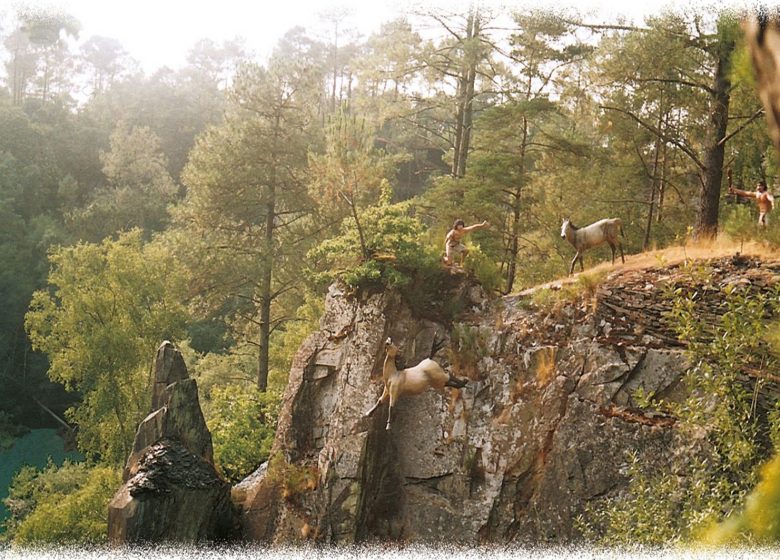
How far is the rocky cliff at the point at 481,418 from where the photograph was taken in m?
8.33

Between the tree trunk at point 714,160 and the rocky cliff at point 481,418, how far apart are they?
2.44 metres

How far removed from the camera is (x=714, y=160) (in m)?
11.1

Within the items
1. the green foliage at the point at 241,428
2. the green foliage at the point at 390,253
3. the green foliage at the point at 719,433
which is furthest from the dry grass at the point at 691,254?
the green foliage at the point at 241,428

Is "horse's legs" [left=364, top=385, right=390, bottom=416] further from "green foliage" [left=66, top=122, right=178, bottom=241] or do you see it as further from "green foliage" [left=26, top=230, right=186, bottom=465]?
"green foliage" [left=66, top=122, right=178, bottom=241]

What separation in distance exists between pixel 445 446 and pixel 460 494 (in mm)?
703

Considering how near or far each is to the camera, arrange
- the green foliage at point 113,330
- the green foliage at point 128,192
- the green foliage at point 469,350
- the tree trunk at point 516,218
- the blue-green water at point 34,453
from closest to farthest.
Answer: the green foliage at point 469,350, the tree trunk at point 516,218, the green foliage at point 113,330, the blue-green water at point 34,453, the green foliage at point 128,192

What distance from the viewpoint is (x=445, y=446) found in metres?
9.70

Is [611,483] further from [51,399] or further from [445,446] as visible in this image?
[51,399]

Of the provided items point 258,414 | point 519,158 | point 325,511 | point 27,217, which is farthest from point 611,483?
point 27,217

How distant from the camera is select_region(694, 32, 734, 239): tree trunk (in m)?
Answer: 10.9

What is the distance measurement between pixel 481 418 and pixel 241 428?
6.70 m

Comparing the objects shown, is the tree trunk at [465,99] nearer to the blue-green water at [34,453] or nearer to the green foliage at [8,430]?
the blue-green water at [34,453]

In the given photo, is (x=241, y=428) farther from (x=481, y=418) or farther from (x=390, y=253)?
(x=481, y=418)

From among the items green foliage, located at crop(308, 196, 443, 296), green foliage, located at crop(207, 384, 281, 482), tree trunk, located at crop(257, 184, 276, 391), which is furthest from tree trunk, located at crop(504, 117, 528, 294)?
tree trunk, located at crop(257, 184, 276, 391)
